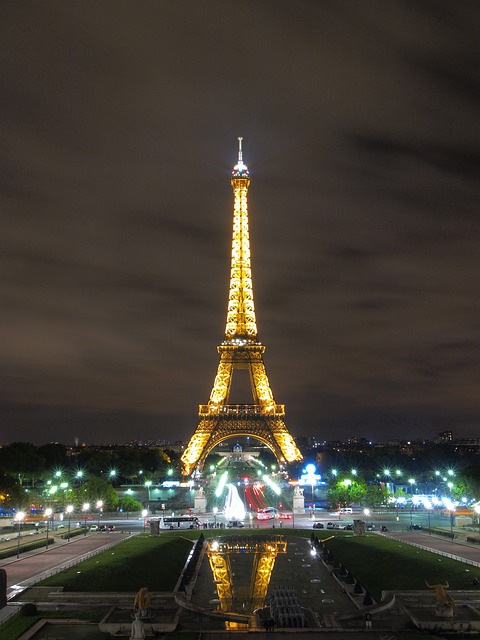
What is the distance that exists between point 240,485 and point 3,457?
174ft

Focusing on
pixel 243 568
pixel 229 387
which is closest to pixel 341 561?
pixel 243 568

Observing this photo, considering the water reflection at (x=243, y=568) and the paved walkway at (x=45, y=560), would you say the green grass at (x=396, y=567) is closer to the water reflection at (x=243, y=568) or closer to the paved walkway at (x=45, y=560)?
the water reflection at (x=243, y=568)

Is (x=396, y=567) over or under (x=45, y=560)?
under

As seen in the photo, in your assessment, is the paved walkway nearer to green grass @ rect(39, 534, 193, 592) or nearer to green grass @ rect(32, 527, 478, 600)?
green grass @ rect(39, 534, 193, 592)

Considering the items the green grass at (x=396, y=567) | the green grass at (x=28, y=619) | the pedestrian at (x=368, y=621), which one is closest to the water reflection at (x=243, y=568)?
the green grass at (x=396, y=567)

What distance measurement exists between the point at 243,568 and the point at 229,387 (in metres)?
67.5

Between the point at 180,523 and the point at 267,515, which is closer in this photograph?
the point at 180,523

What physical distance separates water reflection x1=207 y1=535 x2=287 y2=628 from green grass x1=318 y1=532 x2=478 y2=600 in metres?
6.24

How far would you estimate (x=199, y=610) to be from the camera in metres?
37.6

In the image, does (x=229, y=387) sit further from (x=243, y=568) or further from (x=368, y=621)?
(x=368, y=621)

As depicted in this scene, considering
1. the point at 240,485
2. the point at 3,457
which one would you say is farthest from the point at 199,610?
the point at 240,485

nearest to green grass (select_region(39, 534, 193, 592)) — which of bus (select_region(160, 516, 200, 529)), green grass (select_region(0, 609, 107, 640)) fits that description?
green grass (select_region(0, 609, 107, 640))

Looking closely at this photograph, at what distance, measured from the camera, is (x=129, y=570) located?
1879 inches

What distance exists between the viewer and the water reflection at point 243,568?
41438mm
